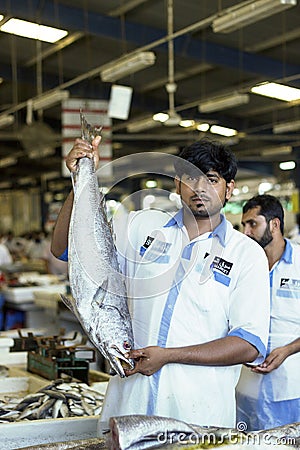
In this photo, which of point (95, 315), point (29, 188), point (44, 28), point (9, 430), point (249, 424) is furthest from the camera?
point (29, 188)

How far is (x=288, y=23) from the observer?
10711 millimetres

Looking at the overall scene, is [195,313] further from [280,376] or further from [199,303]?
[280,376]

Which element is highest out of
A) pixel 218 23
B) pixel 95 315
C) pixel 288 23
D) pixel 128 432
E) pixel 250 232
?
pixel 288 23

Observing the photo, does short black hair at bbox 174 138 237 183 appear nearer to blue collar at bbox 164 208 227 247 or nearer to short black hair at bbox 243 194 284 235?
blue collar at bbox 164 208 227 247

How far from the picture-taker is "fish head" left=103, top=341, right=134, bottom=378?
2.08m

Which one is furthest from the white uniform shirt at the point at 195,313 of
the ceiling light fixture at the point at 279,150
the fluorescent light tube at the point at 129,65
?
the ceiling light fixture at the point at 279,150

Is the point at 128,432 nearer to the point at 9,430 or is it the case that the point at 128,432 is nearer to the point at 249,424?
the point at 9,430

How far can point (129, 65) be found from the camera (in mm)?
7895

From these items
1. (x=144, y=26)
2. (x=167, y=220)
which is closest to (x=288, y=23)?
(x=144, y=26)

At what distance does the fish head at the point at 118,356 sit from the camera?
6.82 ft

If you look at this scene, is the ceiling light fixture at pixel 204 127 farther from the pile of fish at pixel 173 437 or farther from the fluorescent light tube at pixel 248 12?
the pile of fish at pixel 173 437

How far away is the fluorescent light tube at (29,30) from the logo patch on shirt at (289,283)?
5.13 meters

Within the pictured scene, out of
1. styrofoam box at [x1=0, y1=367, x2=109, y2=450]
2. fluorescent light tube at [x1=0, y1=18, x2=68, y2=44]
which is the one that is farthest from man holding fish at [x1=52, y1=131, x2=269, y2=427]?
fluorescent light tube at [x1=0, y1=18, x2=68, y2=44]

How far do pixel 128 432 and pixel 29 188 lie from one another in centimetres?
2931
